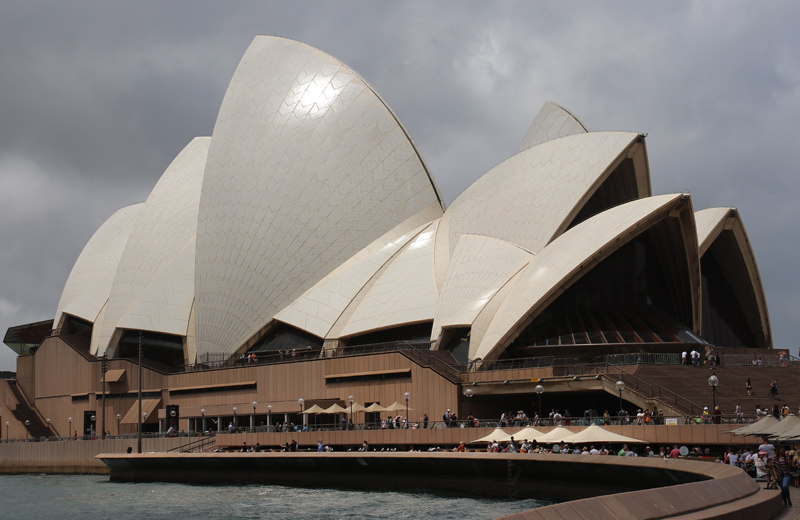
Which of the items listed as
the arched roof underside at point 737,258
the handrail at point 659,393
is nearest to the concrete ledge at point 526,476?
the handrail at point 659,393

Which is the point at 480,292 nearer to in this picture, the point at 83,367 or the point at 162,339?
the point at 162,339

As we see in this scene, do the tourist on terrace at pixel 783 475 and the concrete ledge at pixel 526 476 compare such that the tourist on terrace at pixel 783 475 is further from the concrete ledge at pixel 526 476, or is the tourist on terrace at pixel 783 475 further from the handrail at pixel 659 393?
the handrail at pixel 659 393

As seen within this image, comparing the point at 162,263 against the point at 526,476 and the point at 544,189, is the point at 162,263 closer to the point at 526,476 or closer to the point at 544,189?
the point at 544,189

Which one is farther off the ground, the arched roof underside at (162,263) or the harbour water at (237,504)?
the arched roof underside at (162,263)

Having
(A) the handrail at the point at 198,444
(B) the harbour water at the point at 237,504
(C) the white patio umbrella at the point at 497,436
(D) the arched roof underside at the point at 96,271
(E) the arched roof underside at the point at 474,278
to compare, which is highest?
(D) the arched roof underside at the point at 96,271

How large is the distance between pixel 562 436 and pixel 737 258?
23.7m

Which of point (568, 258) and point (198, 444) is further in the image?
point (198, 444)

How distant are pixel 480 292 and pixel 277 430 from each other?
1007 cm

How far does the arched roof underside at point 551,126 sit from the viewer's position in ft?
156

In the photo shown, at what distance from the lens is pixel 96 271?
5391cm

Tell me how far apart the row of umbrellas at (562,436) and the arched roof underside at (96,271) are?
34.5 metres

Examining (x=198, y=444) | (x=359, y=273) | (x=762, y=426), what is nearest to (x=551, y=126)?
(x=359, y=273)

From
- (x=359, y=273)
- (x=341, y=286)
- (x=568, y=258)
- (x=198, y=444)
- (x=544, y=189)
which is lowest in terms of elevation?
(x=198, y=444)

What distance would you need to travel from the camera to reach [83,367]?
4678cm
